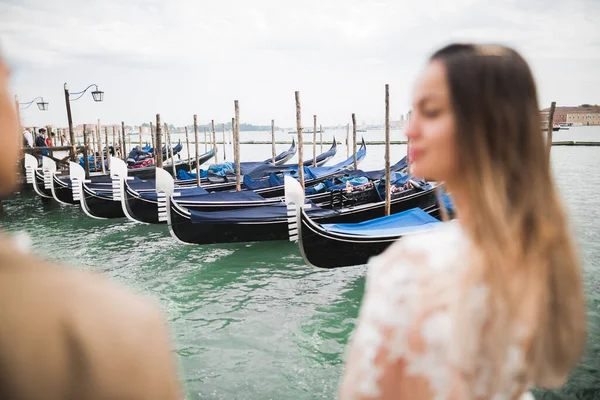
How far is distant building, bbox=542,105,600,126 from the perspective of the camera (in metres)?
69.4

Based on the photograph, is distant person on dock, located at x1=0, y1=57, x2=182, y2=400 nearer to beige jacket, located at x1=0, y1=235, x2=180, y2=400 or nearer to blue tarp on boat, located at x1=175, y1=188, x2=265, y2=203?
beige jacket, located at x1=0, y1=235, x2=180, y2=400

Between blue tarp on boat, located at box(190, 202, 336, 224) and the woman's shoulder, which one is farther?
blue tarp on boat, located at box(190, 202, 336, 224)

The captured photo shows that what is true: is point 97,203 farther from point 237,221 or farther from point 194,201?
point 237,221

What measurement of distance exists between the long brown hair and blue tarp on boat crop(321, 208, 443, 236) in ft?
14.1

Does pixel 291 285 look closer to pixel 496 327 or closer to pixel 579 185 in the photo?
pixel 496 327

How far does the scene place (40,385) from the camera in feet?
0.79

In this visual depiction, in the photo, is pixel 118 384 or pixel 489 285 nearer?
pixel 118 384

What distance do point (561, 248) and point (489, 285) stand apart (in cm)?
9

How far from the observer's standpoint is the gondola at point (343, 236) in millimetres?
4687

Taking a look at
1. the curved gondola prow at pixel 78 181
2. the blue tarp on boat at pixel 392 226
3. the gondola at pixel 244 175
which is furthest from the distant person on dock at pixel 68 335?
the gondola at pixel 244 175

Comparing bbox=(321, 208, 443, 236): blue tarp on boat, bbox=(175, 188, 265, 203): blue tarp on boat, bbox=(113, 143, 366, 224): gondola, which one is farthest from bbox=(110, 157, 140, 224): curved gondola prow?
bbox=(321, 208, 443, 236): blue tarp on boat

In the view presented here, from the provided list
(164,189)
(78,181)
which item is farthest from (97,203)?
(164,189)

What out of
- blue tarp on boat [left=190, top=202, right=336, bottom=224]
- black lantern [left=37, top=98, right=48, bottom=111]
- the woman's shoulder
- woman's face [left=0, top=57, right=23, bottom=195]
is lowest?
blue tarp on boat [left=190, top=202, right=336, bottom=224]

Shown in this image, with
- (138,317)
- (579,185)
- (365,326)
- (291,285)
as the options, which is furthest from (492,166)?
(579,185)
